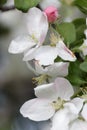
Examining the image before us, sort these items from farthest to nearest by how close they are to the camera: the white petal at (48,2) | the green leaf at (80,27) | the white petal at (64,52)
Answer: the white petal at (48,2)
the green leaf at (80,27)
the white petal at (64,52)

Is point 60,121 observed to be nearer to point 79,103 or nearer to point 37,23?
point 79,103

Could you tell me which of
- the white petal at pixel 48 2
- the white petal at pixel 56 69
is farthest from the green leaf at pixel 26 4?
the white petal at pixel 48 2

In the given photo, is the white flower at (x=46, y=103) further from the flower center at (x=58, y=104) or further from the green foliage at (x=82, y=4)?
the green foliage at (x=82, y=4)

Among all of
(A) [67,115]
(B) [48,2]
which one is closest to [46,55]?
(A) [67,115]

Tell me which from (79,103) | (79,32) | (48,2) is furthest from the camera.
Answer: (48,2)

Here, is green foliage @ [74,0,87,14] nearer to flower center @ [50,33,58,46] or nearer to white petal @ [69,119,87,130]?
flower center @ [50,33,58,46]

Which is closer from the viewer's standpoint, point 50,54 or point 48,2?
point 50,54
